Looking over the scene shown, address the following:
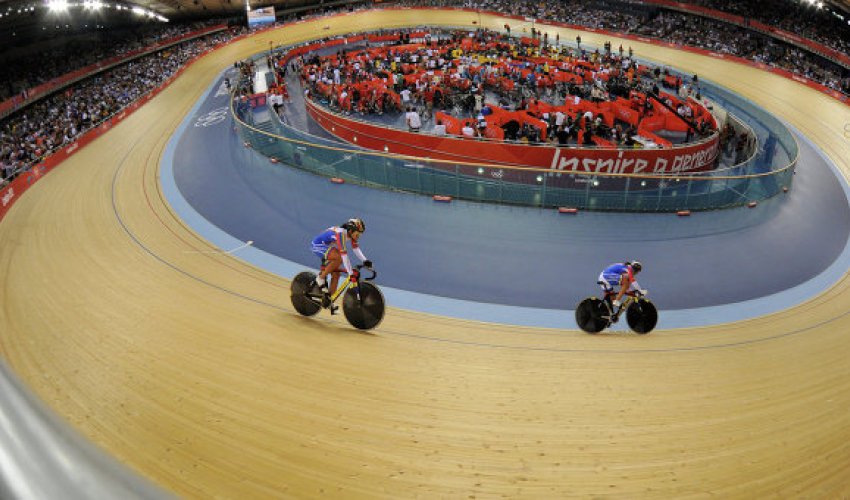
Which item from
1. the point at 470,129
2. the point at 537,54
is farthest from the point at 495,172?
the point at 537,54

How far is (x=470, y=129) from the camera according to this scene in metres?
14.7

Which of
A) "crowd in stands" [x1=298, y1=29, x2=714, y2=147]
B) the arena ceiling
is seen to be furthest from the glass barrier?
the arena ceiling

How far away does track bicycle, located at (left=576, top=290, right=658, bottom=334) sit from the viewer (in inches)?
279

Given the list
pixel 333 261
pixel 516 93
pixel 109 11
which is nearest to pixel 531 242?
pixel 333 261

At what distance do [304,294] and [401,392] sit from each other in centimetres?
224

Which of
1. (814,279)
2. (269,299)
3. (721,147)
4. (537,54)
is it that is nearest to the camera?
(269,299)

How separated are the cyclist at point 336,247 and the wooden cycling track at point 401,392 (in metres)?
0.85

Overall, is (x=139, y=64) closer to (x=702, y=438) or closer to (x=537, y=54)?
(x=537, y=54)

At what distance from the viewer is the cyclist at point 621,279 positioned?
265 inches

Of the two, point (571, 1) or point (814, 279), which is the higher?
point (571, 1)

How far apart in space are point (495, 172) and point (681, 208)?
4145 mm

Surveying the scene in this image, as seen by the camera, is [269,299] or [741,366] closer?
Answer: [741,366]

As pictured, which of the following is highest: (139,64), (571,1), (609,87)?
(571,1)

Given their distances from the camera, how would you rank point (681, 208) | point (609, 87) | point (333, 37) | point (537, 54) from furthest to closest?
point (333, 37), point (537, 54), point (609, 87), point (681, 208)
